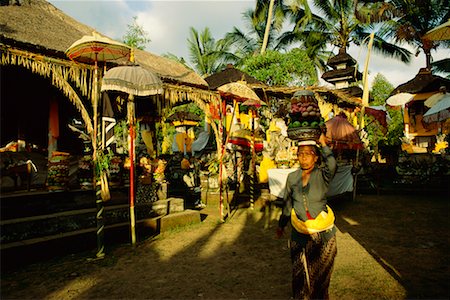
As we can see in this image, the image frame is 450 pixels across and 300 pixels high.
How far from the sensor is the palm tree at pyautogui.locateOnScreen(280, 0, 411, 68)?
22.4 m

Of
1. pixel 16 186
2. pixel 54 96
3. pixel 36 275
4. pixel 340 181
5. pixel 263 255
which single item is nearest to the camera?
pixel 36 275

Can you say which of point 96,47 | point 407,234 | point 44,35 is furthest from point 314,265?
point 44,35

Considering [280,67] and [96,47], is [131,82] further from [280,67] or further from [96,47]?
[280,67]

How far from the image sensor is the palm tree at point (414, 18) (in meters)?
20.0

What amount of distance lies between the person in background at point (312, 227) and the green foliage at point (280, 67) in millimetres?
16489

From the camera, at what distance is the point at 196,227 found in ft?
24.4

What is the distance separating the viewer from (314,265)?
3.20m

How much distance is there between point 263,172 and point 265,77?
966 cm

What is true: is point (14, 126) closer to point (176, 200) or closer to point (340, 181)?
point (176, 200)

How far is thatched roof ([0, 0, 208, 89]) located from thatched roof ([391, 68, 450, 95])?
1460 centimetres

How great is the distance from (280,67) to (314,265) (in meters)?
17.4

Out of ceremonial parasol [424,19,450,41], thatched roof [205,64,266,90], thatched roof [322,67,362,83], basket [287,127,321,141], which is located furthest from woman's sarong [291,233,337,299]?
thatched roof [322,67,362,83]

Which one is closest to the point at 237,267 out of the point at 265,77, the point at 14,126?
the point at 14,126

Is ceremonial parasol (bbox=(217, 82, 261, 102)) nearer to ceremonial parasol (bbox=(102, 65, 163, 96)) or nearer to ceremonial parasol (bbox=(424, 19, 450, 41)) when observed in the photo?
ceremonial parasol (bbox=(102, 65, 163, 96))
